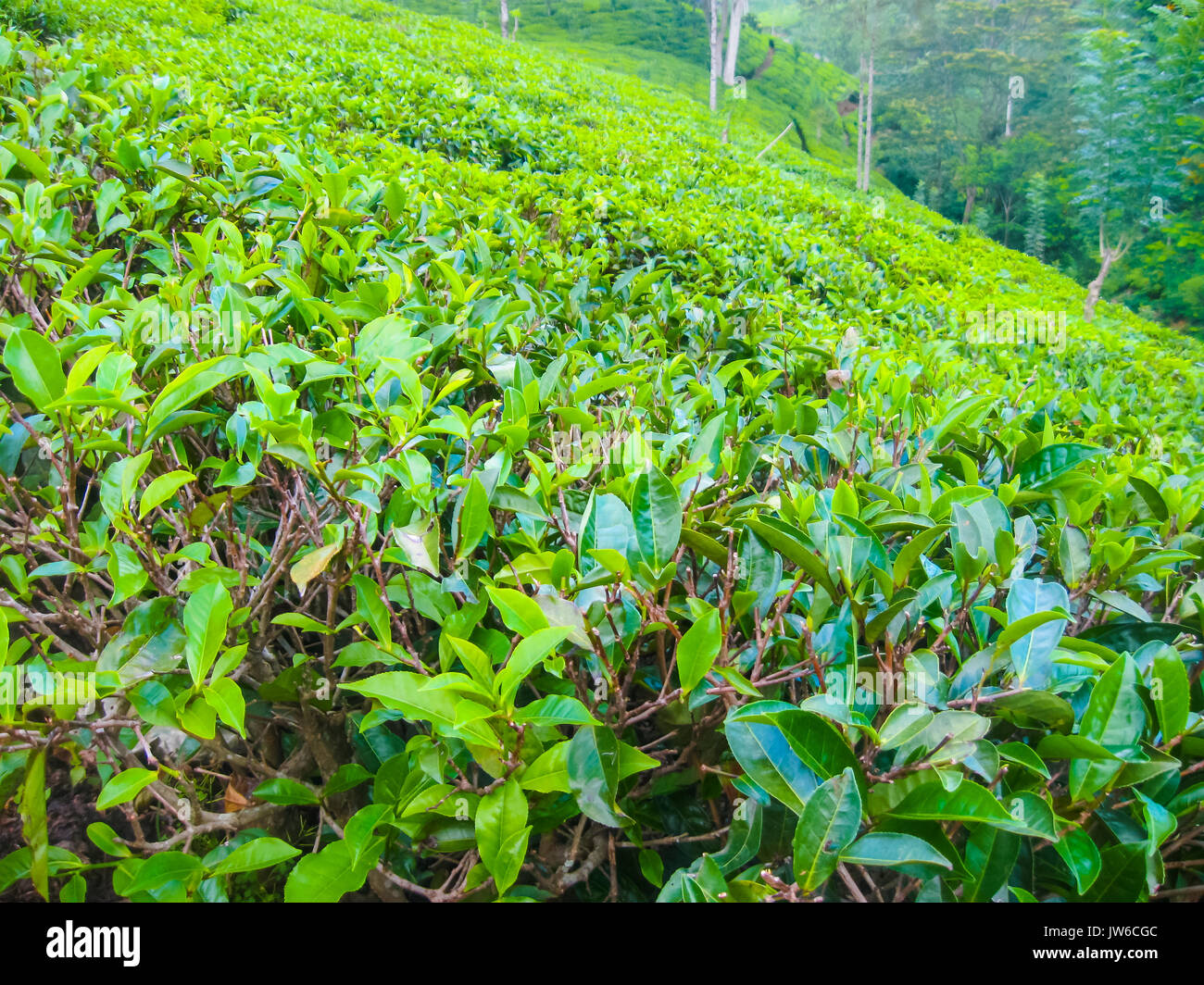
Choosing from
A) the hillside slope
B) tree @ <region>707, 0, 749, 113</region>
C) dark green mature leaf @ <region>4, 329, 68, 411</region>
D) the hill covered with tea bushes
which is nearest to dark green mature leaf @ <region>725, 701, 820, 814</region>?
the hill covered with tea bushes

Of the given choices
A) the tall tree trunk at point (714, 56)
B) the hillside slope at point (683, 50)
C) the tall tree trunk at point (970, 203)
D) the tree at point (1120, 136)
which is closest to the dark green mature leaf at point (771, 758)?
the tree at point (1120, 136)

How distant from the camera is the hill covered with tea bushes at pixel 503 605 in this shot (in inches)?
33.6

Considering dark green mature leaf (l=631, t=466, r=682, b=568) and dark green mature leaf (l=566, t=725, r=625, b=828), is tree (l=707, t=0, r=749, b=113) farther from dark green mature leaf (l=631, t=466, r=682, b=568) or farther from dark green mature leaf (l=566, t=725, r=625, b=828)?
dark green mature leaf (l=566, t=725, r=625, b=828)

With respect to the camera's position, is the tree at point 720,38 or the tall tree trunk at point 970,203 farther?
the tall tree trunk at point 970,203

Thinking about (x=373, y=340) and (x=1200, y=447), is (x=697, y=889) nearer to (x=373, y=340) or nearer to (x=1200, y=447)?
(x=373, y=340)

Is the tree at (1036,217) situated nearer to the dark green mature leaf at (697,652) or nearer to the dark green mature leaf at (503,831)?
the dark green mature leaf at (697,652)

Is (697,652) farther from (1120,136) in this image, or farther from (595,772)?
(1120,136)

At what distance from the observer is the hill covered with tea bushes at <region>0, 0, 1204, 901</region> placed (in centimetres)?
85

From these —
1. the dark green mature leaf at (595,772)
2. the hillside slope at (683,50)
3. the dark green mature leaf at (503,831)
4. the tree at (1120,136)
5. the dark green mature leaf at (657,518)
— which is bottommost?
the dark green mature leaf at (503,831)

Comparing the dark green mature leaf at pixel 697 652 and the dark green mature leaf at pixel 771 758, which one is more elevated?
the dark green mature leaf at pixel 697 652

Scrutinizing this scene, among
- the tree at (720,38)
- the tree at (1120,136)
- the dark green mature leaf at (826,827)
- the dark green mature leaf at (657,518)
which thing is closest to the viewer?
the dark green mature leaf at (826,827)

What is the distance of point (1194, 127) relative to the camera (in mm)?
15180
